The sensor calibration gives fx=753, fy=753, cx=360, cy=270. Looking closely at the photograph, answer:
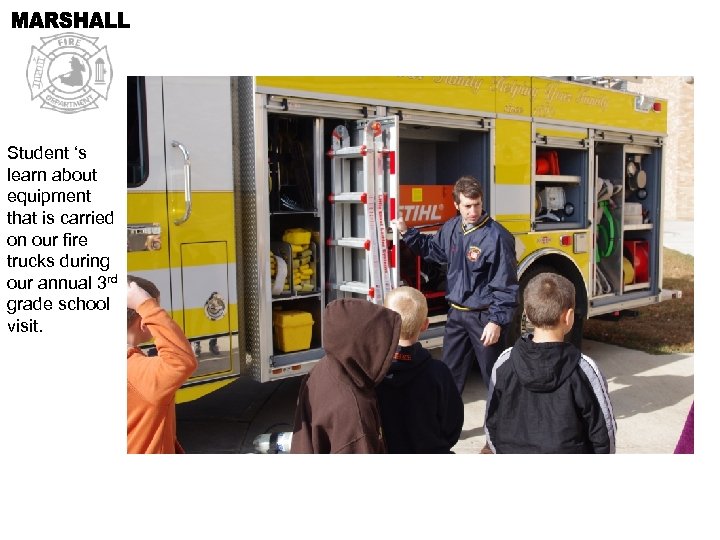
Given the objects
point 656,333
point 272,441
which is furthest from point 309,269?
point 656,333

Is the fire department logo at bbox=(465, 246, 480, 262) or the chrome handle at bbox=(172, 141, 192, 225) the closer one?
the chrome handle at bbox=(172, 141, 192, 225)

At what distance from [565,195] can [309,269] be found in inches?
121

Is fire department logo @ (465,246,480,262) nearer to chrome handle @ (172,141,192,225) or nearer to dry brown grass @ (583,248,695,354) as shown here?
chrome handle @ (172,141,192,225)

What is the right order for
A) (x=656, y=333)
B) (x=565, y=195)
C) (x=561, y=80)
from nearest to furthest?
(x=561, y=80) < (x=565, y=195) < (x=656, y=333)

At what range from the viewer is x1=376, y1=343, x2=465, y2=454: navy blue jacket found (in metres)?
2.67

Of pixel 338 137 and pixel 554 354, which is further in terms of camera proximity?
pixel 338 137

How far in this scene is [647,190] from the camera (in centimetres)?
771

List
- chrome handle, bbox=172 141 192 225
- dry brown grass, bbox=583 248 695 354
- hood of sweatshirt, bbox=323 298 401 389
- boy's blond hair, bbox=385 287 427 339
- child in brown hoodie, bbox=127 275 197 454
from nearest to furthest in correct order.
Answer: hood of sweatshirt, bbox=323 298 401 389 < child in brown hoodie, bbox=127 275 197 454 < boy's blond hair, bbox=385 287 427 339 < chrome handle, bbox=172 141 192 225 < dry brown grass, bbox=583 248 695 354

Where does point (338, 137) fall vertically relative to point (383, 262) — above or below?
above

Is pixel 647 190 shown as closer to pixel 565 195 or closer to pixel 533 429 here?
pixel 565 195
